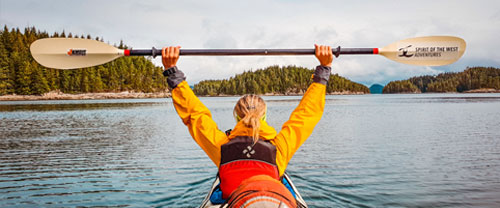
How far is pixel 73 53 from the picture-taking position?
478 cm

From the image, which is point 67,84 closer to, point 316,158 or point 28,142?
point 28,142

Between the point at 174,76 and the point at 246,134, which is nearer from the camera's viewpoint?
the point at 246,134

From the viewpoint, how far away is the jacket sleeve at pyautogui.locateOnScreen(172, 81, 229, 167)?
10.7 feet

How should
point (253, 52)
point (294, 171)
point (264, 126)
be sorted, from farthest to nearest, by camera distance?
point (294, 171)
point (253, 52)
point (264, 126)

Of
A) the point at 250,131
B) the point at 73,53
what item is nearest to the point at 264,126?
the point at 250,131

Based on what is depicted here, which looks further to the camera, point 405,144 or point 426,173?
point 405,144

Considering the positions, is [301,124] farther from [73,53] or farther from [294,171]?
[294,171]


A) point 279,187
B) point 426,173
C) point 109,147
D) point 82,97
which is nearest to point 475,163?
point 426,173

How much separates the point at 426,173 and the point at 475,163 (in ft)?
10.5

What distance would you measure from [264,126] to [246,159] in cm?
39

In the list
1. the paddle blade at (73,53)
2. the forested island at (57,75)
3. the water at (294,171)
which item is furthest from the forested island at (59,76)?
the paddle blade at (73,53)

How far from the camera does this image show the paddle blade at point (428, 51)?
4652 millimetres

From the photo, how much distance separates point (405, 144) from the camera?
16922mm

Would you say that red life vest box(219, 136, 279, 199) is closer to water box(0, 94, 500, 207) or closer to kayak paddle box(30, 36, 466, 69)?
kayak paddle box(30, 36, 466, 69)
